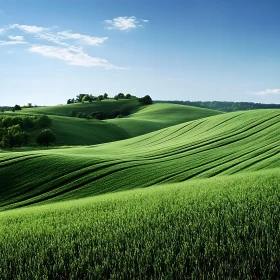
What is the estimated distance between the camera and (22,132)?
224ft

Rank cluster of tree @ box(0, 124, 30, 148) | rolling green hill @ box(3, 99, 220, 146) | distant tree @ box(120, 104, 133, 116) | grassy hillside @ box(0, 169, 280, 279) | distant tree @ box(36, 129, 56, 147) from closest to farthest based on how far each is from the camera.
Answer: grassy hillside @ box(0, 169, 280, 279) < cluster of tree @ box(0, 124, 30, 148) < distant tree @ box(36, 129, 56, 147) < rolling green hill @ box(3, 99, 220, 146) < distant tree @ box(120, 104, 133, 116)

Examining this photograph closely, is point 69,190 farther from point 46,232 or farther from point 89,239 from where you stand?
point 89,239

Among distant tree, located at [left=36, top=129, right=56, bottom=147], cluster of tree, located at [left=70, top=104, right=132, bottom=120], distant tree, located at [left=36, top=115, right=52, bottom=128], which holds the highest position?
cluster of tree, located at [left=70, top=104, right=132, bottom=120]

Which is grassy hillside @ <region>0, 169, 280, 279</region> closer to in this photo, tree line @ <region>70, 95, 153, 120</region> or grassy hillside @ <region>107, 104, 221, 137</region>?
grassy hillside @ <region>107, 104, 221, 137</region>

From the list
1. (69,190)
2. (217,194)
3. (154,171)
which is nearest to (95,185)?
(69,190)

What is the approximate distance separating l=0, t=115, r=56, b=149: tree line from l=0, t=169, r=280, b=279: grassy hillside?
186 ft

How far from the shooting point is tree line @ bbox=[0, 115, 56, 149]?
65.6 m

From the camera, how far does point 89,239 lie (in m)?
9.30

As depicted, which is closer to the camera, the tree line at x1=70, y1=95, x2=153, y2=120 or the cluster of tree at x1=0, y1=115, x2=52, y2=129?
the cluster of tree at x1=0, y1=115, x2=52, y2=129

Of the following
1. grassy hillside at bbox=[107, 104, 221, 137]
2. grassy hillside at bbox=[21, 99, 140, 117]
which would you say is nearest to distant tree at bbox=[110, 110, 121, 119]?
grassy hillside at bbox=[21, 99, 140, 117]

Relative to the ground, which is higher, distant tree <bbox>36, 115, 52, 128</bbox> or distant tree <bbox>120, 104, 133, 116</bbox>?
distant tree <bbox>120, 104, 133, 116</bbox>

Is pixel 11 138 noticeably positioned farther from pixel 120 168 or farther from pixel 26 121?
pixel 120 168

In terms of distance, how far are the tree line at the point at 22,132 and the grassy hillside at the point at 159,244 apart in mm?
56591

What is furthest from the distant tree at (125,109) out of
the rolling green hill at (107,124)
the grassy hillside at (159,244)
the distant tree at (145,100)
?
the grassy hillside at (159,244)
